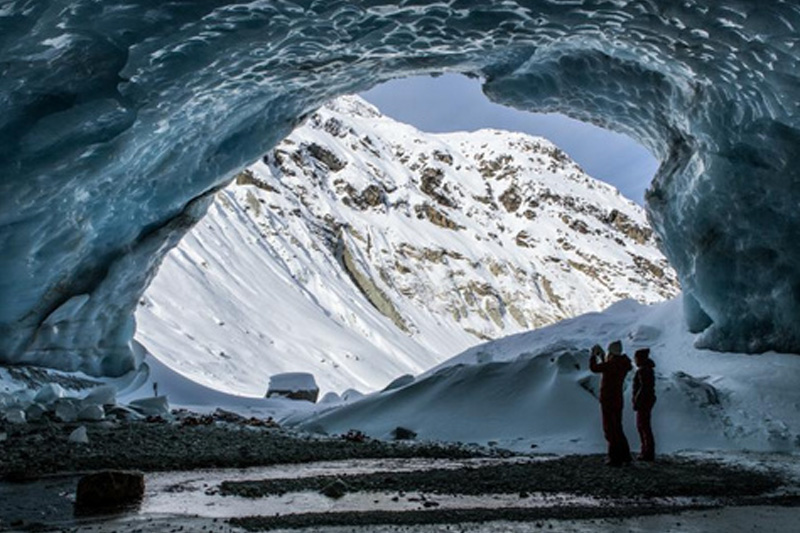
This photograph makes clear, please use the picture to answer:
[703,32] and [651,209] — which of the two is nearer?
[703,32]

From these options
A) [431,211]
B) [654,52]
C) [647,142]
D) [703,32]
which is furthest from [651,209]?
[431,211]

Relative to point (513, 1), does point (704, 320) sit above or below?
below

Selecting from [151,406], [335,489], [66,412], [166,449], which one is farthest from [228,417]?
[335,489]

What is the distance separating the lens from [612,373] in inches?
268

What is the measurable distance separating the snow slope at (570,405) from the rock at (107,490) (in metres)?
5.39

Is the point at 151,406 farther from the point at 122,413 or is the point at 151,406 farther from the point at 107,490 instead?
the point at 107,490

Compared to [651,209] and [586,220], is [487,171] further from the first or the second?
[651,209]

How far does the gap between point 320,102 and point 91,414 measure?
6161mm

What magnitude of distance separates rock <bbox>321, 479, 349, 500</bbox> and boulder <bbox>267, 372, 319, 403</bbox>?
14032 mm

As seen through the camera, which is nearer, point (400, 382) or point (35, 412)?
point (35, 412)

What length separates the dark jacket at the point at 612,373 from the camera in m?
6.79

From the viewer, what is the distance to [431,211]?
314 feet

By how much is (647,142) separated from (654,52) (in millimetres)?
4665

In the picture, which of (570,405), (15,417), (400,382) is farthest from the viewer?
(400,382)
